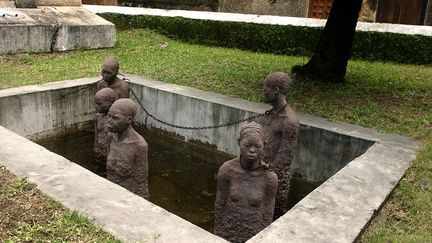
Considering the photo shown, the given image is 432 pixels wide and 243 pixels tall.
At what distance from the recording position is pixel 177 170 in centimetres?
645

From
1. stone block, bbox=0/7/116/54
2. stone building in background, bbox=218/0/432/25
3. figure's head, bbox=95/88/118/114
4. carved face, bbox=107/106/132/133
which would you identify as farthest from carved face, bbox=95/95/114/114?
stone building in background, bbox=218/0/432/25

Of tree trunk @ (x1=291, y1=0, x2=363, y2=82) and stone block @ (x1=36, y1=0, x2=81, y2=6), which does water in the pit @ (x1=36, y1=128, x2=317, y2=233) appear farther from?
stone block @ (x1=36, y1=0, x2=81, y2=6)

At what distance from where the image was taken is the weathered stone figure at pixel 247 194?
161 inches

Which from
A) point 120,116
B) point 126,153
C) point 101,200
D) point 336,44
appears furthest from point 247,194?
point 336,44

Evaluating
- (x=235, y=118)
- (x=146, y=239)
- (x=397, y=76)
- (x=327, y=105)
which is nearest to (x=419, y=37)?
(x=397, y=76)

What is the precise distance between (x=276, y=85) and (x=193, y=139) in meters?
2.62

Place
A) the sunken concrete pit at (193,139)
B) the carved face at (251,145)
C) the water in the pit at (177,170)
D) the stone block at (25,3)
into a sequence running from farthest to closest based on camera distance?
the stone block at (25,3)
the water in the pit at (177,170)
the carved face at (251,145)
the sunken concrete pit at (193,139)

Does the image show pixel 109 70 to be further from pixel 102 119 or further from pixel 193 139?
pixel 193 139

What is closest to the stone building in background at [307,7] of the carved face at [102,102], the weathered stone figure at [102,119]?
the weathered stone figure at [102,119]

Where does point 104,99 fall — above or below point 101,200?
above

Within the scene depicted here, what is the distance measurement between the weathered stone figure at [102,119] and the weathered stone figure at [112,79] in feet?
1.83

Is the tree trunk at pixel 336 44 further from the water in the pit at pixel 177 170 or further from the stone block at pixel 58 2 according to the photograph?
the stone block at pixel 58 2

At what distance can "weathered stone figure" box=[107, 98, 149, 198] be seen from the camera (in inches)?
186

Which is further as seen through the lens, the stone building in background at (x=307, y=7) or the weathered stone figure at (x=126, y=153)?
the stone building in background at (x=307, y=7)
